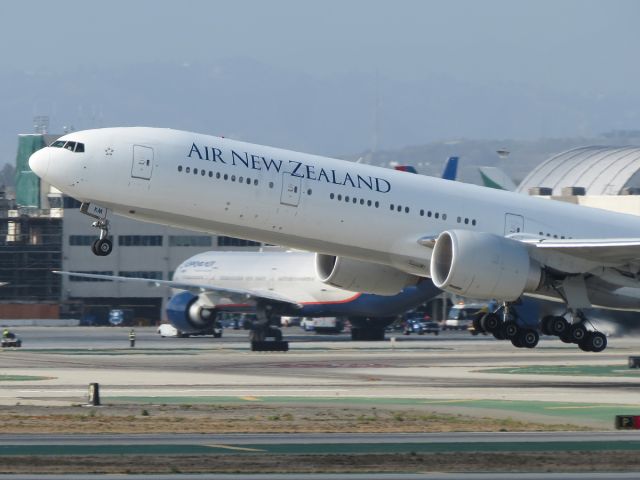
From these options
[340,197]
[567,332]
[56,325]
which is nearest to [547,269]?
[567,332]

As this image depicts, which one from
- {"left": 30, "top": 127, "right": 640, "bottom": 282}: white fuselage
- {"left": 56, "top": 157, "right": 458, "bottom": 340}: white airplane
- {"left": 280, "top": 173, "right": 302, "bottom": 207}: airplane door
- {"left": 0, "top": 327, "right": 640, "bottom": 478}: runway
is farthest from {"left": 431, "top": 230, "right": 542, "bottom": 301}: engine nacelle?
{"left": 56, "top": 157, "right": 458, "bottom": 340}: white airplane

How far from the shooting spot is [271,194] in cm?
4225

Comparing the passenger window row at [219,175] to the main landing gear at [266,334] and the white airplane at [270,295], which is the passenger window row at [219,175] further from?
the white airplane at [270,295]

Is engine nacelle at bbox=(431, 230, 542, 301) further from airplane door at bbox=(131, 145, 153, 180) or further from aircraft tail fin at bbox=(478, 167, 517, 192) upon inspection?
Result: aircraft tail fin at bbox=(478, 167, 517, 192)

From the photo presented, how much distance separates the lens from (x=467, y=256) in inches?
1709

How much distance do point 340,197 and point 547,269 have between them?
8713 millimetres

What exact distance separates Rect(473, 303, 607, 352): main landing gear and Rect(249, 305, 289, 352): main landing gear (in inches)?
983

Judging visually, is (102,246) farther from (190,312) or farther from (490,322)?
(190,312)

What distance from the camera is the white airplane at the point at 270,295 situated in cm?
8250

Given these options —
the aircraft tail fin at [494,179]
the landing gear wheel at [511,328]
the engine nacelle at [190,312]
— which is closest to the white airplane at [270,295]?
the engine nacelle at [190,312]

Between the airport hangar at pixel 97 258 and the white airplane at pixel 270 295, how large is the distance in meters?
39.3

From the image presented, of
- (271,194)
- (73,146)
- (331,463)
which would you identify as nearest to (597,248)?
(271,194)

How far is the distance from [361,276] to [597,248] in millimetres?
9476

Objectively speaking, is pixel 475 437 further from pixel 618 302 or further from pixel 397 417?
pixel 618 302
